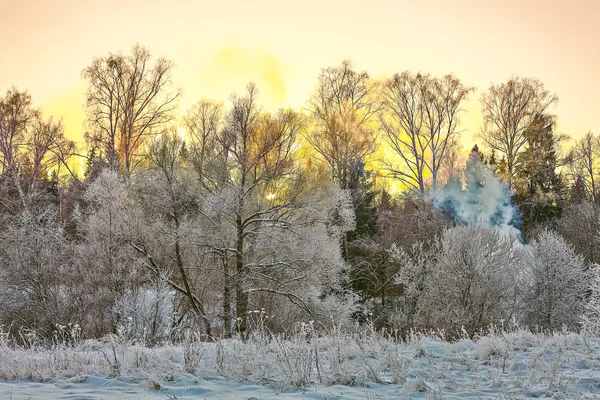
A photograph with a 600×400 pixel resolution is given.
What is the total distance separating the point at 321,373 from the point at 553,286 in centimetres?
1921

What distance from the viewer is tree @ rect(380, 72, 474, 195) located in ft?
89.6

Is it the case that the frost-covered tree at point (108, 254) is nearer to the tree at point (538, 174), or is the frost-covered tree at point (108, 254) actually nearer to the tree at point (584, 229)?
the tree at point (584, 229)

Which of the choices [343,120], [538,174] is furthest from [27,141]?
[538,174]

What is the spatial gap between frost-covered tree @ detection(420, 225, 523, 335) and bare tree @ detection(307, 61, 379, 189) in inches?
288

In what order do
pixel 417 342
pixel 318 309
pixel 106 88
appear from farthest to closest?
pixel 106 88
pixel 318 309
pixel 417 342

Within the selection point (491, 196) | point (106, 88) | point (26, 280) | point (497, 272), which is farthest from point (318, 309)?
point (491, 196)

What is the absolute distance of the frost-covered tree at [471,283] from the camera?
19484mm

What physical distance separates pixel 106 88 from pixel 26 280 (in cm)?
1069

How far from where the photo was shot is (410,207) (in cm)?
3097

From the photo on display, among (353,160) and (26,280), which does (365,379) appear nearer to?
(26,280)

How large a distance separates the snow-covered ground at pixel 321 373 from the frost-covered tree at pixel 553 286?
15866mm

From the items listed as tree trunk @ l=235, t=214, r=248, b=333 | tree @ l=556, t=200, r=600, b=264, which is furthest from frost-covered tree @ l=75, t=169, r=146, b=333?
tree @ l=556, t=200, r=600, b=264

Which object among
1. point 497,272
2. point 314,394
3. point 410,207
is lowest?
point 314,394

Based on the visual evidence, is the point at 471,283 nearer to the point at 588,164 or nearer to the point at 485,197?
the point at 485,197
